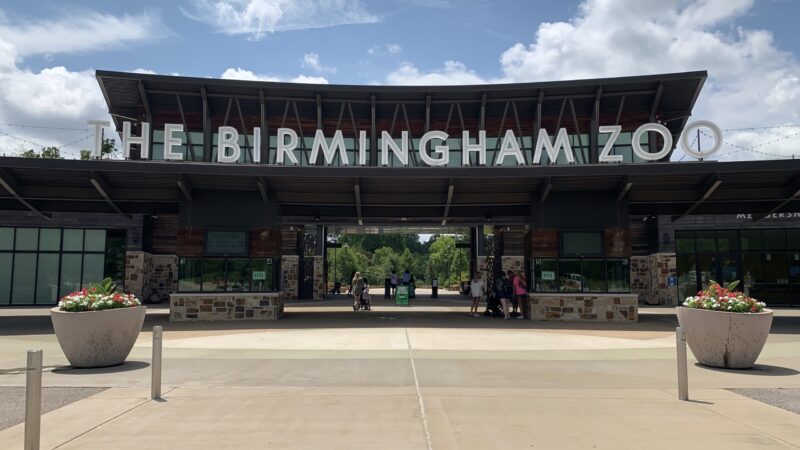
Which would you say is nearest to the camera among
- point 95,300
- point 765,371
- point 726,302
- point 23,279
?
point 765,371

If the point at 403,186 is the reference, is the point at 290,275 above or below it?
below

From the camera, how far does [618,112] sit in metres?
25.9

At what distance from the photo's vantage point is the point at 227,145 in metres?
20.7

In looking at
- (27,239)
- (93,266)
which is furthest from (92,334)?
(27,239)

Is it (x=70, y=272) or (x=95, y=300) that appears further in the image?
(x=70, y=272)

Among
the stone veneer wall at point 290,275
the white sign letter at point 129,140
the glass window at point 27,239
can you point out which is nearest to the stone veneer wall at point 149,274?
the glass window at point 27,239

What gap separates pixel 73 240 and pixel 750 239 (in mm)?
A: 33394

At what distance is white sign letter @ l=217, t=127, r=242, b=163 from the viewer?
2053 centimetres

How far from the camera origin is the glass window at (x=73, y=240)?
1145 inches

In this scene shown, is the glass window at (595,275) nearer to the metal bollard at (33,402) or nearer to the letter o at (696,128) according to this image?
the letter o at (696,128)

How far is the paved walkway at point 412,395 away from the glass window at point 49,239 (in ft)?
51.5

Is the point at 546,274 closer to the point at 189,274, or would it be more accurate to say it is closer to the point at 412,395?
the point at 189,274

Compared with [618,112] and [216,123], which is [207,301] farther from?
[618,112]

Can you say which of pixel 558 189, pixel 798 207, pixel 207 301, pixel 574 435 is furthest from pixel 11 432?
pixel 798 207
